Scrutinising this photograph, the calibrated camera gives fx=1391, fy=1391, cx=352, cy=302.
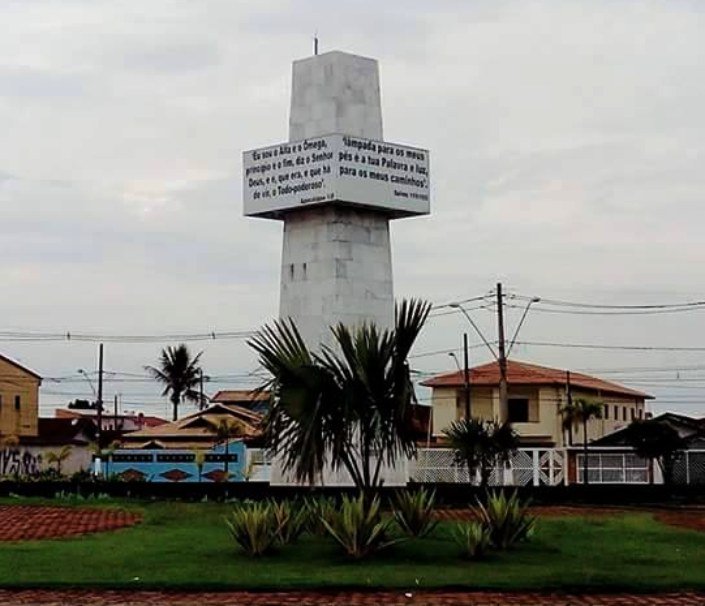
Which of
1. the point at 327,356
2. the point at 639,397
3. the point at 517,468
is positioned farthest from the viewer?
the point at 639,397

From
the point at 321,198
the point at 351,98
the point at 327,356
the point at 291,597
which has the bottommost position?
the point at 291,597

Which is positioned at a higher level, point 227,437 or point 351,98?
point 351,98

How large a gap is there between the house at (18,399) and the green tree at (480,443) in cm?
4014

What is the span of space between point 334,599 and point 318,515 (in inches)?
182

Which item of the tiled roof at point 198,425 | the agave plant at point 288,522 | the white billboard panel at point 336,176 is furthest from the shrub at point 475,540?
the tiled roof at point 198,425

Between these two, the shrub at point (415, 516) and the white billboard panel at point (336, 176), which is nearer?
the shrub at point (415, 516)

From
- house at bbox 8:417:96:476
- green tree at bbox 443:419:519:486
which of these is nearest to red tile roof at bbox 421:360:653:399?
house at bbox 8:417:96:476

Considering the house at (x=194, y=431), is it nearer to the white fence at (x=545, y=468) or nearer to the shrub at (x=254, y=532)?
the white fence at (x=545, y=468)

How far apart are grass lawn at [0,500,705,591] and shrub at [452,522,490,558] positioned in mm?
206

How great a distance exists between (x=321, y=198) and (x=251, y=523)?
14.2m

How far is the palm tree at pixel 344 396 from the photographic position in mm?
19031

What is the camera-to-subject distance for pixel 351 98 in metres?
31.9

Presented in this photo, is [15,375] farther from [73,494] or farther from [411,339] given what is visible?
[411,339]

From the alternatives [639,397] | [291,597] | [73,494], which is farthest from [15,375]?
[291,597]
